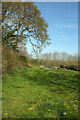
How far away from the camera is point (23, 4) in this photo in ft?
38.0

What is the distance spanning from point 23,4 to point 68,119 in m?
11.2

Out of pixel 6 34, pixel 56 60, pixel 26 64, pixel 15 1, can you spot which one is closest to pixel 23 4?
pixel 15 1

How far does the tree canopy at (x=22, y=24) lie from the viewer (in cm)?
1106

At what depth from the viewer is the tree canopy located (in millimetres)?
11062

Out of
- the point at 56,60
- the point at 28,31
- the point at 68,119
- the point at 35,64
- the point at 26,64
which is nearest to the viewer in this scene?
the point at 68,119

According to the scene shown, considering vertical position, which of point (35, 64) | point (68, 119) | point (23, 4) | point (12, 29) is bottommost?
point (68, 119)

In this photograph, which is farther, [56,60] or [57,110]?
[56,60]

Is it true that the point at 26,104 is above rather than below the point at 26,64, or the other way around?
below

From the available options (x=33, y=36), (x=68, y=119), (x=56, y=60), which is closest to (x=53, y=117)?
(x=68, y=119)

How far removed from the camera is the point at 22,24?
38.2 ft

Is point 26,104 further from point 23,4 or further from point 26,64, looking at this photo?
point 23,4

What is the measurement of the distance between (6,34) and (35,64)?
5.43m

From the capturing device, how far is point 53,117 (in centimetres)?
355

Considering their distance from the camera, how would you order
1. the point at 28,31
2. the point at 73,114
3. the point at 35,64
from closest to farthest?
the point at 73,114 → the point at 28,31 → the point at 35,64
